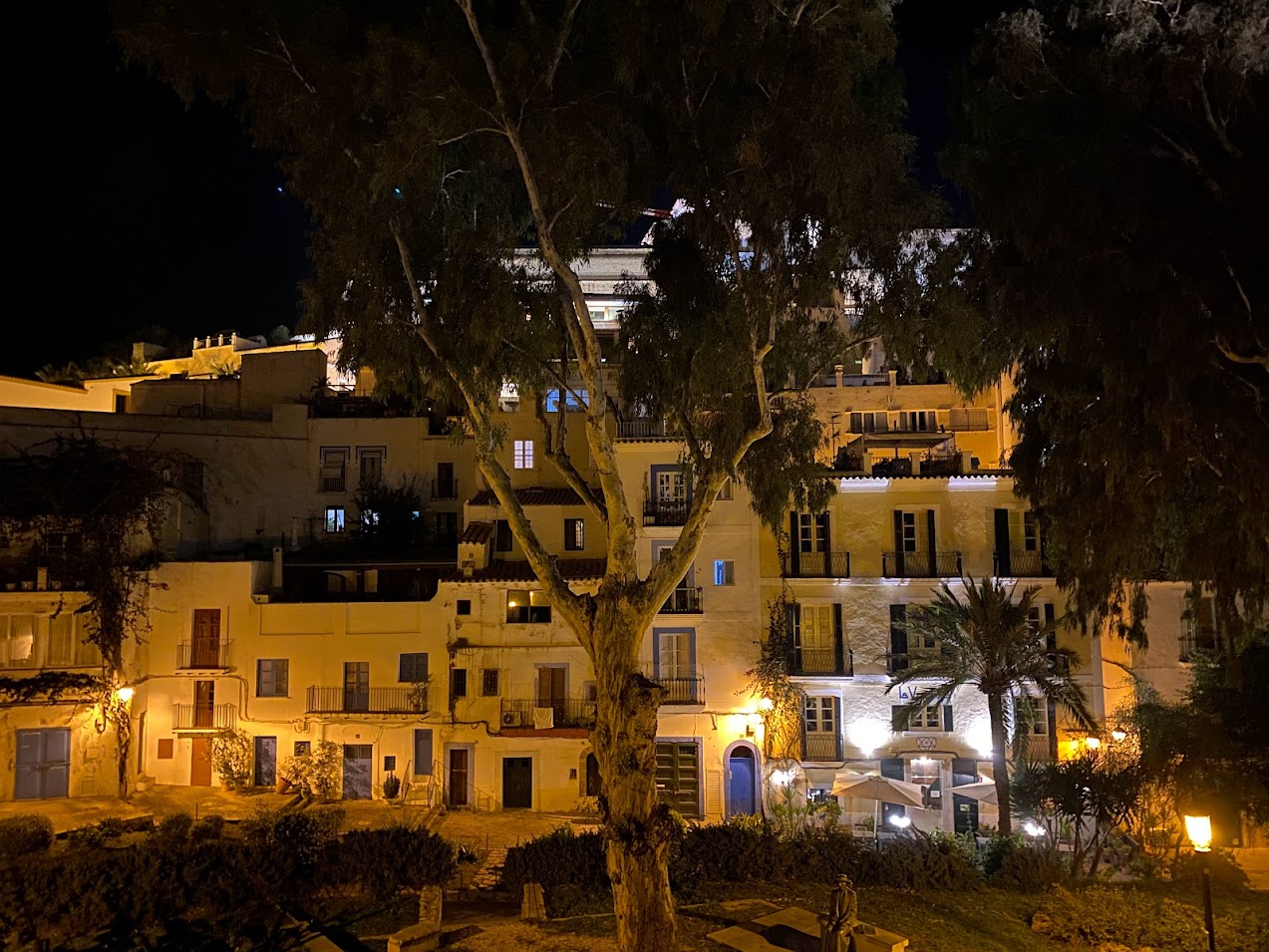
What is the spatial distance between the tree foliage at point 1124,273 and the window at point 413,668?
17.6 meters

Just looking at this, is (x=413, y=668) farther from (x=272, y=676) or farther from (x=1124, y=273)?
(x=1124, y=273)

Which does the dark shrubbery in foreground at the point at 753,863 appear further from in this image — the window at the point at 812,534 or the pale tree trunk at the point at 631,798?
the window at the point at 812,534

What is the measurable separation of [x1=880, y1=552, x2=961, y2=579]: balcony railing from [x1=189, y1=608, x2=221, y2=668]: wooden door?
18.4 meters

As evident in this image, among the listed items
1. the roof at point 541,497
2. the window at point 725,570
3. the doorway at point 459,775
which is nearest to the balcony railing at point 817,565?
the window at point 725,570

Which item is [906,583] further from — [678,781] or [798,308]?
[798,308]

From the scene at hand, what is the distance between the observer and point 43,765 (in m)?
26.1

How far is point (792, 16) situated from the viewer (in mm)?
12812

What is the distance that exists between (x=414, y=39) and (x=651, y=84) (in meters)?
3.07

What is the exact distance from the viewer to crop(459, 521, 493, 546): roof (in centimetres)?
2909

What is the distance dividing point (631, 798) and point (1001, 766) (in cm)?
1365

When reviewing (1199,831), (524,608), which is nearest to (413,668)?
(524,608)

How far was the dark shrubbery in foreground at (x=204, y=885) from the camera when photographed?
1466cm

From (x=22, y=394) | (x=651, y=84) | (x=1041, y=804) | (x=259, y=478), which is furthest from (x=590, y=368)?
(x=22, y=394)

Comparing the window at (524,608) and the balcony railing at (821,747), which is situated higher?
the window at (524,608)
